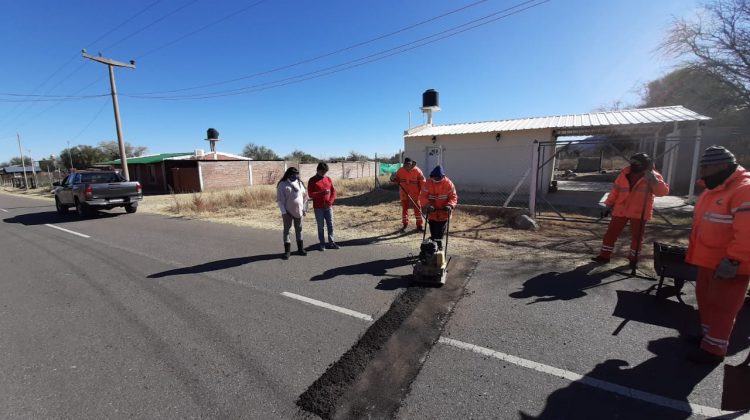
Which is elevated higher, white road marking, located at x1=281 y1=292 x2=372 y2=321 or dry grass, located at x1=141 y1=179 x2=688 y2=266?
dry grass, located at x1=141 y1=179 x2=688 y2=266

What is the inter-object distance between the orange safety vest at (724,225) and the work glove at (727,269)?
4cm

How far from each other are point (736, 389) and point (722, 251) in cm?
111

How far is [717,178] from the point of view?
9.13 feet

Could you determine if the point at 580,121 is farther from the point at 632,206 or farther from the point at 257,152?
the point at 257,152

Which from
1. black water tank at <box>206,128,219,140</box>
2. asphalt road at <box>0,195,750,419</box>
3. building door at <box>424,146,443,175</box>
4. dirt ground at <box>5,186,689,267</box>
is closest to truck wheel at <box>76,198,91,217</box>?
dirt ground at <box>5,186,689,267</box>

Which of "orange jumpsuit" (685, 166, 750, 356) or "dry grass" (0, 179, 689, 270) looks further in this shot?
"dry grass" (0, 179, 689, 270)

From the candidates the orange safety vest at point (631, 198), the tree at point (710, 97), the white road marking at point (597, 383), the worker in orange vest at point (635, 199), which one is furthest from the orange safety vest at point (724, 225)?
the tree at point (710, 97)

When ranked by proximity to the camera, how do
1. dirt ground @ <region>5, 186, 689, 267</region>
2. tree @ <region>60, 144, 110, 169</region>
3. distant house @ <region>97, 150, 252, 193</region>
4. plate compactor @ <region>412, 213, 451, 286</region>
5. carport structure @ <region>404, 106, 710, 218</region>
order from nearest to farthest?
plate compactor @ <region>412, 213, 451, 286</region>
dirt ground @ <region>5, 186, 689, 267</region>
carport structure @ <region>404, 106, 710, 218</region>
distant house @ <region>97, 150, 252, 193</region>
tree @ <region>60, 144, 110, 169</region>

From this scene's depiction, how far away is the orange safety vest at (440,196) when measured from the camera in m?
5.19

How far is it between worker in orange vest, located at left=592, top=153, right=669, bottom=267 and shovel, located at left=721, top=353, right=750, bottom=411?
2.76m

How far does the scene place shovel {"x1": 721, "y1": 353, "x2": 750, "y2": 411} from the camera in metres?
2.13

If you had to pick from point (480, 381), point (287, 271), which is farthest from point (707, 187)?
point (287, 271)

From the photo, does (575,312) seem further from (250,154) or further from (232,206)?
(250,154)

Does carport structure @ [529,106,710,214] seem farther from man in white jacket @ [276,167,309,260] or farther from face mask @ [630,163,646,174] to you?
man in white jacket @ [276,167,309,260]
